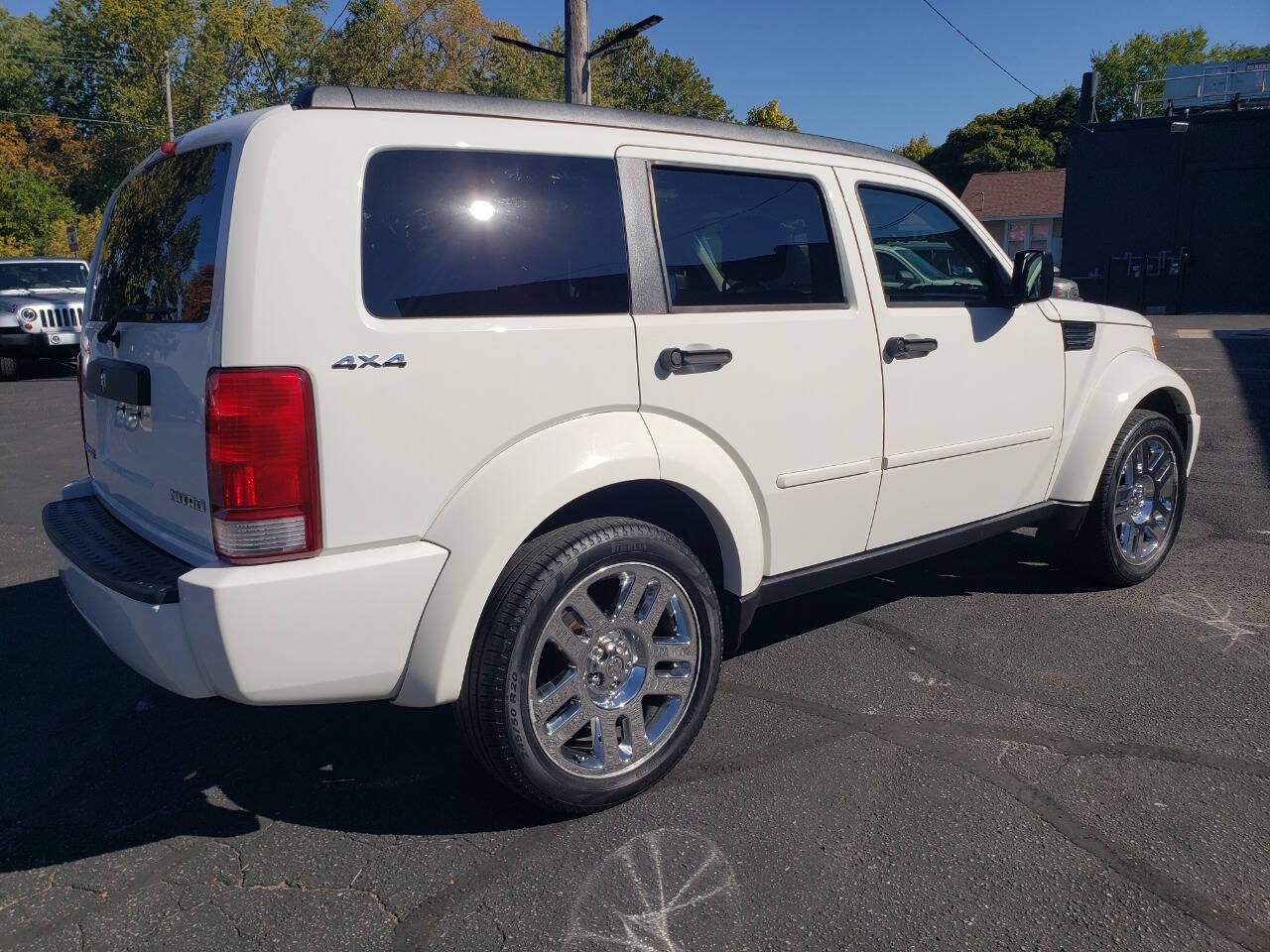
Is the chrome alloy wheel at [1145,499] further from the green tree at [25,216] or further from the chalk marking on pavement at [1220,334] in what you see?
the green tree at [25,216]

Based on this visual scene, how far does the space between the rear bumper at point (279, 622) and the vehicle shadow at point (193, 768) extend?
0.09m

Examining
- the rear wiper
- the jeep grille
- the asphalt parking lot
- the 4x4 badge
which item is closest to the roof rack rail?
the 4x4 badge

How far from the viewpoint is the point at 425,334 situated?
2564 millimetres

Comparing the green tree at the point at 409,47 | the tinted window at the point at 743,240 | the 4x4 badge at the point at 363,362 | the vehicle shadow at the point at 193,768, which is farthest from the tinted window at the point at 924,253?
the green tree at the point at 409,47

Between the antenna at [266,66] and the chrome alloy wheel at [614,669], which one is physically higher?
the antenna at [266,66]

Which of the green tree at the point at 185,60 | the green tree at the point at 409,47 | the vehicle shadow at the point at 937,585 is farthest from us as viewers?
the green tree at the point at 185,60

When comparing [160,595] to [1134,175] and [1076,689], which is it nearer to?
[1076,689]

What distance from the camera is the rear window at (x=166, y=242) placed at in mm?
2639

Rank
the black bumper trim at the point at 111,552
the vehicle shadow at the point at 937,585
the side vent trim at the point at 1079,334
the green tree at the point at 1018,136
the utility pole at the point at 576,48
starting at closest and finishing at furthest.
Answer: the black bumper trim at the point at 111,552
the side vent trim at the point at 1079,334
the vehicle shadow at the point at 937,585
the utility pole at the point at 576,48
the green tree at the point at 1018,136

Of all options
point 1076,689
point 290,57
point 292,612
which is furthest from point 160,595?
point 290,57

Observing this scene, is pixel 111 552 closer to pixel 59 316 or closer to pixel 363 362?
pixel 363 362

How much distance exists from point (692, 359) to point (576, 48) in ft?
41.0

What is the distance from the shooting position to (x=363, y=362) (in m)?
2.48

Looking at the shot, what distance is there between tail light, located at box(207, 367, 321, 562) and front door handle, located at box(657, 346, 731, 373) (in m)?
1.06
